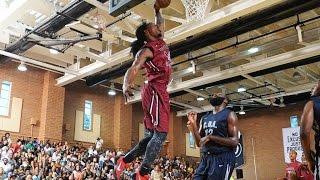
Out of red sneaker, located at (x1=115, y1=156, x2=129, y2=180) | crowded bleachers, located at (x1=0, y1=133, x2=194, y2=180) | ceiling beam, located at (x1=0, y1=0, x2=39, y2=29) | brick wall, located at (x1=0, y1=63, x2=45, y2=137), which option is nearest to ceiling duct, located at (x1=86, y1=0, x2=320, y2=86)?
crowded bleachers, located at (x1=0, y1=133, x2=194, y2=180)

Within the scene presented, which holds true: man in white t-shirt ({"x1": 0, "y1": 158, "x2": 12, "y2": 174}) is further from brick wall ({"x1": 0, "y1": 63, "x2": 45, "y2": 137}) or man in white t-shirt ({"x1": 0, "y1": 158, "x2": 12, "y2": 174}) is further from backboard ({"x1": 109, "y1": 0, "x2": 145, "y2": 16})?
backboard ({"x1": 109, "y1": 0, "x2": 145, "y2": 16})

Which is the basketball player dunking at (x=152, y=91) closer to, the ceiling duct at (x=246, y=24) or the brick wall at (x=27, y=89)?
the ceiling duct at (x=246, y=24)

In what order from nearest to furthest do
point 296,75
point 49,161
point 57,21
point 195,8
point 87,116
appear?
point 195,8, point 57,21, point 49,161, point 296,75, point 87,116

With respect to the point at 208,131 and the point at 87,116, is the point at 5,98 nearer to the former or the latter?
the point at 87,116

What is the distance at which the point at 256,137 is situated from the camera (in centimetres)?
2264

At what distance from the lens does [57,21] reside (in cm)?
1080

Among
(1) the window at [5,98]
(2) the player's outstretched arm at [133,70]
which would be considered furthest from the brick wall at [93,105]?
(2) the player's outstretched arm at [133,70]

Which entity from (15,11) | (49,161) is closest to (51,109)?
(49,161)

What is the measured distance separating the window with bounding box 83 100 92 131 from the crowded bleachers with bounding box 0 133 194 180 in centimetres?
174

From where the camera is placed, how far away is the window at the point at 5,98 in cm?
1603

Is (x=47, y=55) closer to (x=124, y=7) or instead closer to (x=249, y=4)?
(x=249, y=4)

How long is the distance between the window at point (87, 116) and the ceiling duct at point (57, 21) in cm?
653

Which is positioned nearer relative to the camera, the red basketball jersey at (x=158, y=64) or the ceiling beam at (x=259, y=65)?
the red basketball jersey at (x=158, y=64)

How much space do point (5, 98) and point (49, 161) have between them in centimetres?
389
